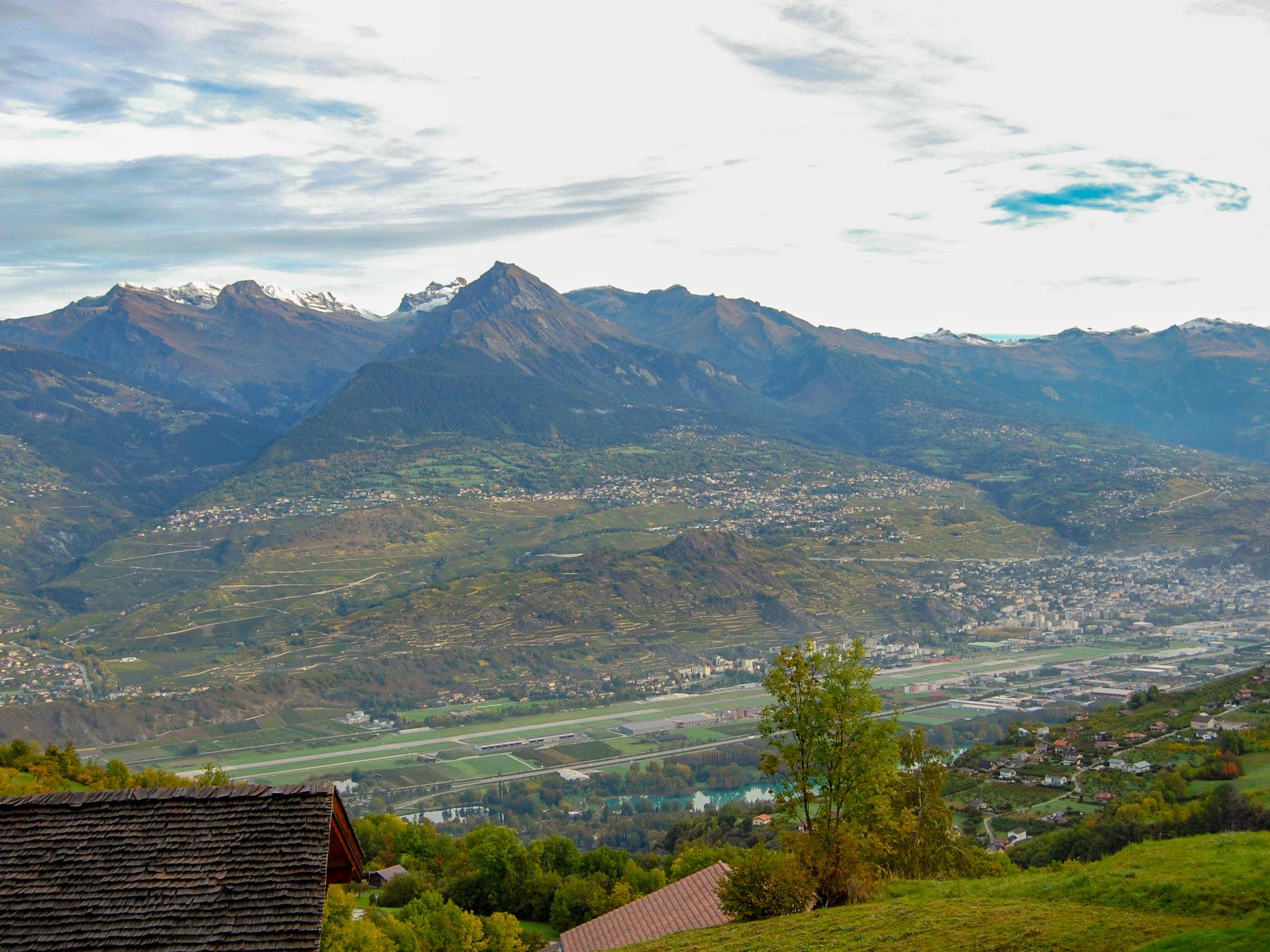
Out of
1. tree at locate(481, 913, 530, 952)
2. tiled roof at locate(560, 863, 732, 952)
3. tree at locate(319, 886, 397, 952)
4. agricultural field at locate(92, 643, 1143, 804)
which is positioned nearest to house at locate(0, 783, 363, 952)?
tiled roof at locate(560, 863, 732, 952)

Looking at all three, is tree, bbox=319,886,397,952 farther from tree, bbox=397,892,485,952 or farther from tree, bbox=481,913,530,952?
tree, bbox=481,913,530,952

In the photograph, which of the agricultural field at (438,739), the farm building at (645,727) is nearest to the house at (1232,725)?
the agricultural field at (438,739)

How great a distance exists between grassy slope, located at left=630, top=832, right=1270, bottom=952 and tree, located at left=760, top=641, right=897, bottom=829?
8.17ft

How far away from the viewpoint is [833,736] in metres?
25.5

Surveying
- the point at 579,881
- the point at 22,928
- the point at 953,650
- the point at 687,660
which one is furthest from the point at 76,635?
the point at 22,928

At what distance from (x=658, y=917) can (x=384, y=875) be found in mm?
28830

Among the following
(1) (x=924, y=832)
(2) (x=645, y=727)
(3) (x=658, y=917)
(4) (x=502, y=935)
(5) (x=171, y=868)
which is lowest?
(2) (x=645, y=727)

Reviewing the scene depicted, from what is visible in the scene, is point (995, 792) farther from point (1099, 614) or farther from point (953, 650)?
point (1099, 614)

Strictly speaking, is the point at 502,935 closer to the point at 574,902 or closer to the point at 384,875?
the point at 574,902

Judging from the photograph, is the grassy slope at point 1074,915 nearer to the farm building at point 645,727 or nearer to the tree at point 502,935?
the tree at point 502,935

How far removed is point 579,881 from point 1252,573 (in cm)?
19249

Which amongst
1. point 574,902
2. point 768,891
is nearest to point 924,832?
point 768,891

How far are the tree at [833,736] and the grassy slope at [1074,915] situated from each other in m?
2.49

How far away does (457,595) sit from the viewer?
174250 mm
